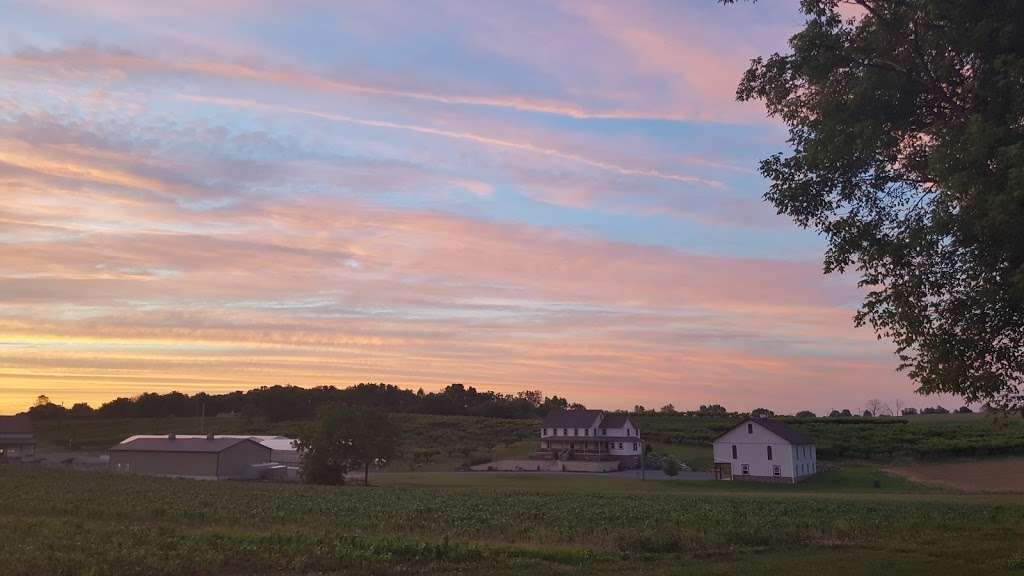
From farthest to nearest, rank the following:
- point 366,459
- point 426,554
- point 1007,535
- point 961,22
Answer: point 366,459 < point 1007,535 < point 426,554 < point 961,22

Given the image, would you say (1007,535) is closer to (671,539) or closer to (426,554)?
(671,539)

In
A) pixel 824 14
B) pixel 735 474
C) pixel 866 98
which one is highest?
pixel 824 14

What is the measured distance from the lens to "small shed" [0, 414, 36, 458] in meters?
112

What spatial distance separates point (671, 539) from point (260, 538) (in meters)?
11.5

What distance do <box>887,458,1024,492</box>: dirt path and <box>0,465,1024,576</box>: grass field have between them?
28342 millimetres

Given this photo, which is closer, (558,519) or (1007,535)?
(1007,535)

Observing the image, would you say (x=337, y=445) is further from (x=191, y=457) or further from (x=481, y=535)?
(x=481, y=535)

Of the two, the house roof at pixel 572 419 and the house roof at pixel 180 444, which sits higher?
the house roof at pixel 572 419

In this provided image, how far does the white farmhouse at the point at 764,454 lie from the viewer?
7894 cm

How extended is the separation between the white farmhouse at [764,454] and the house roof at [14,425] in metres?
99.1

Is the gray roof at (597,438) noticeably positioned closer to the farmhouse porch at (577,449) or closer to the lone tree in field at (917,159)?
the farmhouse porch at (577,449)

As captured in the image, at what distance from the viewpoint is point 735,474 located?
81562mm

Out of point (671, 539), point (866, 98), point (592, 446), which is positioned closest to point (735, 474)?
point (592, 446)

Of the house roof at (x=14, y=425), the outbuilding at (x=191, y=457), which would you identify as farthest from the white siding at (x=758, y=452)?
the house roof at (x=14, y=425)
